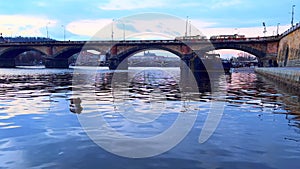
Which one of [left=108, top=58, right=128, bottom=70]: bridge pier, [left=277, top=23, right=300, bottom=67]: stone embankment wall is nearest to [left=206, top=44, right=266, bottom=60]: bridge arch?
[left=277, top=23, right=300, bottom=67]: stone embankment wall

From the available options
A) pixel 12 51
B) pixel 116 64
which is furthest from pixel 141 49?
pixel 12 51

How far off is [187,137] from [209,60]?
80.9 metres

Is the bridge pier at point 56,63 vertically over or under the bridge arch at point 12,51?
under

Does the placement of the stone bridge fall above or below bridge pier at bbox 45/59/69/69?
above

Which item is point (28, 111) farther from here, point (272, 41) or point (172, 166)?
point (272, 41)

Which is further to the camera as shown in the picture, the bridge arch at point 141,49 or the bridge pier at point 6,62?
the bridge pier at point 6,62

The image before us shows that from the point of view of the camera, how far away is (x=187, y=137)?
26.6ft

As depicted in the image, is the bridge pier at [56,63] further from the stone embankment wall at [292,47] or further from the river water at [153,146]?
the river water at [153,146]

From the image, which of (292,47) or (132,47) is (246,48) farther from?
(132,47)

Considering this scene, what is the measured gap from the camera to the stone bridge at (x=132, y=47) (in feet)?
277

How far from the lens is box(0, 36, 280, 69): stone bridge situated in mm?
84438

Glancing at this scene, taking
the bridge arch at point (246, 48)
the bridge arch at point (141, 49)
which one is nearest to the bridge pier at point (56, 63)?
the bridge arch at point (141, 49)

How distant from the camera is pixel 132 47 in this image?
101m

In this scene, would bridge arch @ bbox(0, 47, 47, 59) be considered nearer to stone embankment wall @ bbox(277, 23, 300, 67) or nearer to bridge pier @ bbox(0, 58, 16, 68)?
bridge pier @ bbox(0, 58, 16, 68)
